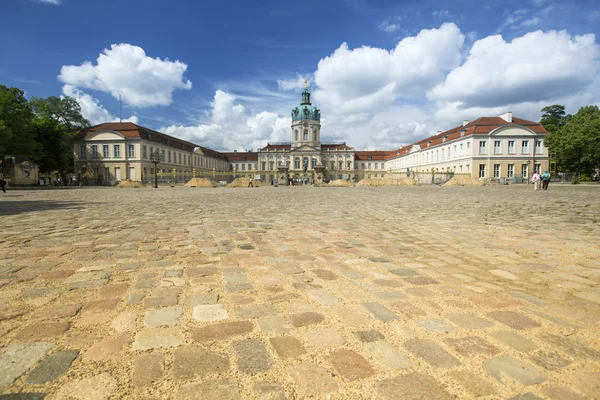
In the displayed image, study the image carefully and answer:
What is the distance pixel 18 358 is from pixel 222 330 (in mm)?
1042

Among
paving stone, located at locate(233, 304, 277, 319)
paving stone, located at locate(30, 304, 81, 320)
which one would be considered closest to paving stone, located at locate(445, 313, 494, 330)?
paving stone, located at locate(233, 304, 277, 319)

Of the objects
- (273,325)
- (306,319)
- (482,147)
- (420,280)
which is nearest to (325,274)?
(420,280)

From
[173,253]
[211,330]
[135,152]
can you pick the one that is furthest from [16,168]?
[211,330]

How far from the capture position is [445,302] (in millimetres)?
2412

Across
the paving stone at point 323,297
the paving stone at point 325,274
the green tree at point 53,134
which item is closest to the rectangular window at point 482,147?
the paving stone at point 325,274

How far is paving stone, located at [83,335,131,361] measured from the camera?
5.44 ft

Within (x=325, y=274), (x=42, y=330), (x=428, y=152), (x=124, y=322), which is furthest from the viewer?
(x=428, y=152)

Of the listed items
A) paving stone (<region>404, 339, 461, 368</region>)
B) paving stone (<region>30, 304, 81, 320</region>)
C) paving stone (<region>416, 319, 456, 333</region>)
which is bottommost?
paving stone (<region>404, 339, 461, 368</region>)

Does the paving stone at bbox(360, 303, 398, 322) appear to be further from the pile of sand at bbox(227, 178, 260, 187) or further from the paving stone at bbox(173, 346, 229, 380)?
the pile of sand at bbox(227, 178, 260, 187)

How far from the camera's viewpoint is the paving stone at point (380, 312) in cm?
213

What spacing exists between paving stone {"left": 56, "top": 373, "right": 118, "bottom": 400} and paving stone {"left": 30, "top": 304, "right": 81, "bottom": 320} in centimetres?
90

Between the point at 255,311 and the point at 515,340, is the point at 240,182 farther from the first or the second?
the point at 515,340

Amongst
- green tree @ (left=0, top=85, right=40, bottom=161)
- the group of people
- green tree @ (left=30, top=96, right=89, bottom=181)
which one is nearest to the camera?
the group of people

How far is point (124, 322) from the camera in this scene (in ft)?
6.74
